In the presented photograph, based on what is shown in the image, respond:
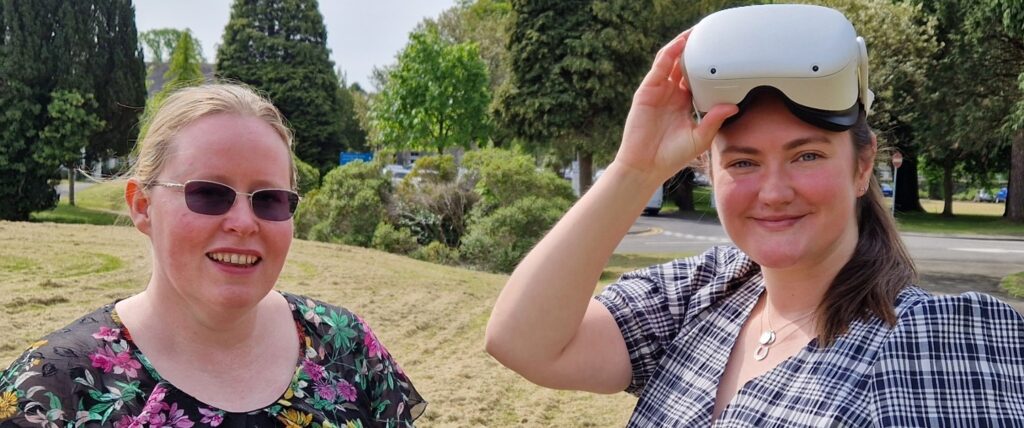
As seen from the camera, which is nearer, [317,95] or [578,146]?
[578,146]

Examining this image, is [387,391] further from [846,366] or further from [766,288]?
[846,366]

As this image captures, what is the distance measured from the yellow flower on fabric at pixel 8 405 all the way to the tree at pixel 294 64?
3394 cm

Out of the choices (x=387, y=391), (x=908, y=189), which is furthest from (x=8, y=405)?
(x=908, y=189)

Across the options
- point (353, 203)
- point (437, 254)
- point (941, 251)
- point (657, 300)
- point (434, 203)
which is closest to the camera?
point (657, 300)

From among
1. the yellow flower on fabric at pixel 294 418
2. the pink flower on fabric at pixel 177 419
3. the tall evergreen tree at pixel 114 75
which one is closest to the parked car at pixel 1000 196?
the tall evergreen tree at pixel 114 75

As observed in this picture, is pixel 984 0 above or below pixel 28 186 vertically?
above

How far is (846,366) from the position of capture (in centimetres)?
170

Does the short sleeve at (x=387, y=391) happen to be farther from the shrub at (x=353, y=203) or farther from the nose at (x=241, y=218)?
the shrub at (x=353, y=203)

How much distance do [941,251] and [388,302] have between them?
1461 cm

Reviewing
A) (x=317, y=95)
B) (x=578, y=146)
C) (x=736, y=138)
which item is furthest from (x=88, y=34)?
(x=736, y=138)

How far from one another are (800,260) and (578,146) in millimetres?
20911

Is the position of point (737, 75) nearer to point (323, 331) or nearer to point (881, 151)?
point (881, 151)

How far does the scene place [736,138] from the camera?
1.82 metres

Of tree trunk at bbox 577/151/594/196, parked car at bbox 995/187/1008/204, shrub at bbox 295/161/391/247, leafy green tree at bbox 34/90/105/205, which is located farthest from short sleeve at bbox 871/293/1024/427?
parked car at bbox 995/187/1008/204
